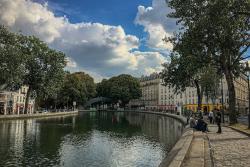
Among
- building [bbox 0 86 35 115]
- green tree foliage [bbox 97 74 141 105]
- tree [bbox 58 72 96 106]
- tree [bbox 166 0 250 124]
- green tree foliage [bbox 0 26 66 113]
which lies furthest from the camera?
green tree foliage [bbox 97 74 141 105]

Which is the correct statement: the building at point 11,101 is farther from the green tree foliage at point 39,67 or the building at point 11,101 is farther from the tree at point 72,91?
the tree at point 72,91

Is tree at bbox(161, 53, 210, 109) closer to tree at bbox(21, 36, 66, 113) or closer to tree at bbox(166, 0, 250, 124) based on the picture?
tree at bbox(166, 0, 250, 124)

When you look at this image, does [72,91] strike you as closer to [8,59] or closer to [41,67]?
[41,67]

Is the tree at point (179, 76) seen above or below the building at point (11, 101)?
above

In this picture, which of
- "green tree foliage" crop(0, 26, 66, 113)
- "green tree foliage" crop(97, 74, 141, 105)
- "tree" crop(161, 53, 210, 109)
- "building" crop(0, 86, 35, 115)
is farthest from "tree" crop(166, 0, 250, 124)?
"green tree foliage" crop(97, 74, 141, 105)

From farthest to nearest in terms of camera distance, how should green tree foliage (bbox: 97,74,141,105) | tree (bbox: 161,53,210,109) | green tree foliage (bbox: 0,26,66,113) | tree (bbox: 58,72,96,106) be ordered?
green tree foliage (bbox: 97,74,141,105) < tree (bbox: 58,72,96,106) < green tree foliage (bbox: 0,26,66,113) < tree (bbox: 161,53,210,109)

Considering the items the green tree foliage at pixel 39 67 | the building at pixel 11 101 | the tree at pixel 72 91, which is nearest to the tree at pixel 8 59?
the green tree foliage at pixel 39 67

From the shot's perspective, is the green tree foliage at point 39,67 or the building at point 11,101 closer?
the green tree foliage at point 39,67

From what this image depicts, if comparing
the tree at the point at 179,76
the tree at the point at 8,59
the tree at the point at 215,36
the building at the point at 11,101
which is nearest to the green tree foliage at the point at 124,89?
the building at the point at 11,101

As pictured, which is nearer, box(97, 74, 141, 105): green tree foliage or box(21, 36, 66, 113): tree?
box(21, 36, 66, 113): tree

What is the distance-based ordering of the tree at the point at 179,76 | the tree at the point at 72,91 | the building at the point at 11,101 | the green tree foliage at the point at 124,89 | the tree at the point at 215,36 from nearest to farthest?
the tree at the point at 215,36 < the tree at the point at 179,76 < the building at the point at 11,101 < the tree at the point at 72,91 < the green tree foliage at the point at 124,89

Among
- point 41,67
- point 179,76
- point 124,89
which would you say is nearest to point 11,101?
point 41,67

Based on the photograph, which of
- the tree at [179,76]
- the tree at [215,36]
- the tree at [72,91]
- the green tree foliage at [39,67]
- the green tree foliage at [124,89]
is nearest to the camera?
the tree at [215,36]

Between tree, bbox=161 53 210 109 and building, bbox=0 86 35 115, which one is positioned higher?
tree, bbox=161 53 210 109
